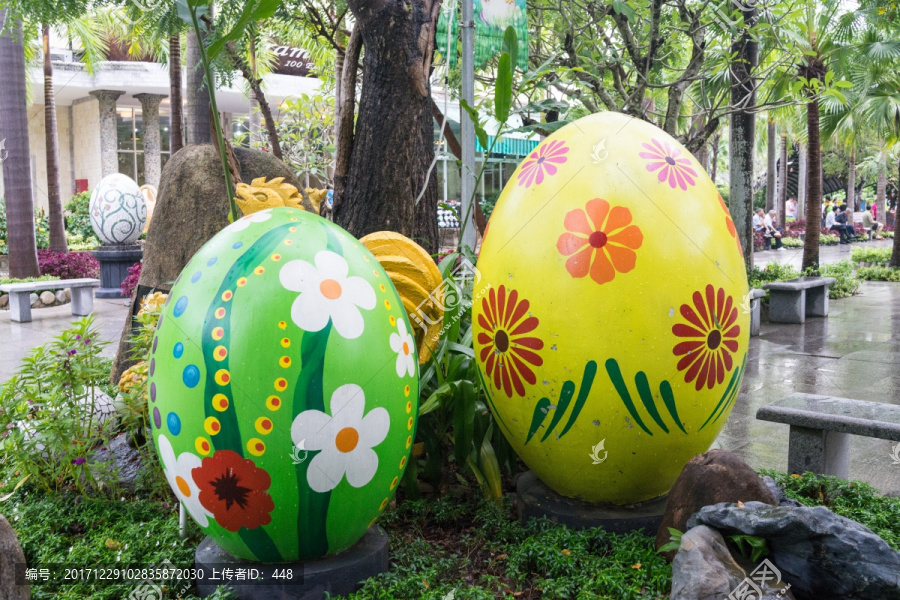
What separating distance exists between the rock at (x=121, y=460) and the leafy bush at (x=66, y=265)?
12.0m

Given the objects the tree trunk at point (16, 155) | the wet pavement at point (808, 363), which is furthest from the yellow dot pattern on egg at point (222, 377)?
the tree trunk at point (16, 155)

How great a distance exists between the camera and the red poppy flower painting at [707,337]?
278 centimetres

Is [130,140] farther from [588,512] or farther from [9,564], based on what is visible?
[588,512]

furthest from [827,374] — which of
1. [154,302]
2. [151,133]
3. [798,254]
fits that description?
[151,133]

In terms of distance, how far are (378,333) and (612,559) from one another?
1242mm

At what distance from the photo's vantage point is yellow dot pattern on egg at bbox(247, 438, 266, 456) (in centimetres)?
229

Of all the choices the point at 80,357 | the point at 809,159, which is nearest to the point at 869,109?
the point at 809,159

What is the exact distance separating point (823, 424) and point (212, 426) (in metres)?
3.10

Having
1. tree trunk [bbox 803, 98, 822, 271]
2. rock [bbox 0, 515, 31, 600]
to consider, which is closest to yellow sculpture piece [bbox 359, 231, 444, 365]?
rock [bbox 0, 515, 31, 600]

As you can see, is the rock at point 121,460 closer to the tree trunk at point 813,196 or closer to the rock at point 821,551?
the rock at point 821,551

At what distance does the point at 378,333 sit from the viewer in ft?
8.15

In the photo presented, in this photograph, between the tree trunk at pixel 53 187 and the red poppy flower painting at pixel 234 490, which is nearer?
the red poppy flower painting at pixel 234 490

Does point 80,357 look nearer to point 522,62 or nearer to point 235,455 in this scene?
point 235,455

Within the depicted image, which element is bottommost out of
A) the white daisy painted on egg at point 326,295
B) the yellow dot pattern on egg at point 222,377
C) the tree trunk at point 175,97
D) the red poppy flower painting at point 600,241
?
the yellow dot pattern on egg at point 222,377
